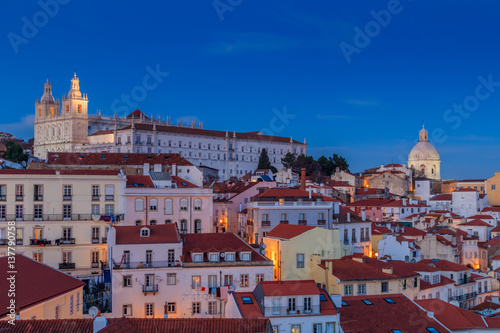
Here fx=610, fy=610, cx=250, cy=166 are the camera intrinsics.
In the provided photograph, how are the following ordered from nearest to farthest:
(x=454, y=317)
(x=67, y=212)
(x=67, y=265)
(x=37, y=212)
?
(x=454, y=317) → (x=67, y=265) → (x=37, y=212) → (x=67, y=212)

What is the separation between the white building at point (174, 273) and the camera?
3684 centimetres

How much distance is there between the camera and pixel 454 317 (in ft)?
111

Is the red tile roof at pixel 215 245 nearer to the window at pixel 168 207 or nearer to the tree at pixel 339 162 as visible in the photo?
the window at pixel 168 207

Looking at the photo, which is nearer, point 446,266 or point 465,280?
point 465,280

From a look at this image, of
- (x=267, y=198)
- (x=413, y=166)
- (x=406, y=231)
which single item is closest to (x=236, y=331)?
(x=267, y=198)

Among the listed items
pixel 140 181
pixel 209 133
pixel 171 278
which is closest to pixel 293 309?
pixel 171 278

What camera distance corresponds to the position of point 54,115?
157625 millimetres

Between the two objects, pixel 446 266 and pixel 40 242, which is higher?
A: pixel 40 242

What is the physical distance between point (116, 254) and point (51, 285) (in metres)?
10.1

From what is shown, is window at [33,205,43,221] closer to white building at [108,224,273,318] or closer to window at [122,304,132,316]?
white building at [108,224,273,318]

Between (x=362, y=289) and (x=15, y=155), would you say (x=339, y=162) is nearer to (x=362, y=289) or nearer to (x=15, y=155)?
(x=15, y=155)

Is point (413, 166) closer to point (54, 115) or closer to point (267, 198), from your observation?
point (54, 115)

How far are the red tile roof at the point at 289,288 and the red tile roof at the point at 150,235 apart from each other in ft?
30.2

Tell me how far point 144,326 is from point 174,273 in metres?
15.3
